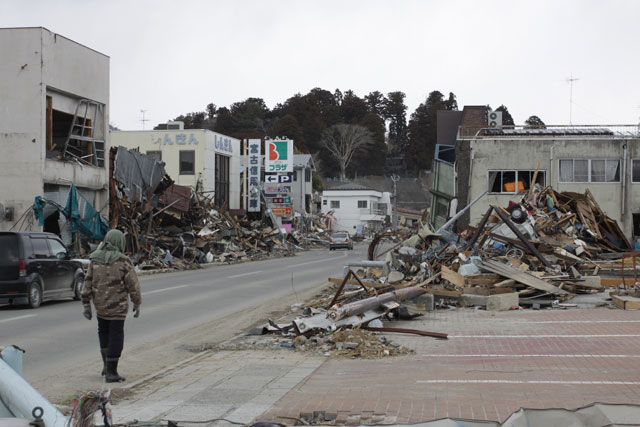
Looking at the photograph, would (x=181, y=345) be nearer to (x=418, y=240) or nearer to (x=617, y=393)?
(x=617, y=393)

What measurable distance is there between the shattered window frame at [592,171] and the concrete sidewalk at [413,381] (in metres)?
27.7

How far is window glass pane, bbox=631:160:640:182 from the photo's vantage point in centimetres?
3844

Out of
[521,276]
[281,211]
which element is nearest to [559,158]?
[521,276]

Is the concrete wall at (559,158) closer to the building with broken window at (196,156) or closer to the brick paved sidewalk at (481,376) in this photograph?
the building with broken window at (196,156)

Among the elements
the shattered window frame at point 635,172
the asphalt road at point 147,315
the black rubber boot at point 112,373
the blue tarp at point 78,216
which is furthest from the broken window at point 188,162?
the black rubber boot at point 112,373

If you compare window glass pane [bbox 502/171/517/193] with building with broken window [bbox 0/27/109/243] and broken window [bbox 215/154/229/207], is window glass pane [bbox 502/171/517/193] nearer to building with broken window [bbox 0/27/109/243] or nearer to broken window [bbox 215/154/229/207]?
building with broken window [bbox 0/27/109/243]

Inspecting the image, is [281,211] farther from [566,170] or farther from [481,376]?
[481,376]

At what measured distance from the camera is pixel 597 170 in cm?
3881

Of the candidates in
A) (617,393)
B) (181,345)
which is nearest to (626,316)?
(617,393)

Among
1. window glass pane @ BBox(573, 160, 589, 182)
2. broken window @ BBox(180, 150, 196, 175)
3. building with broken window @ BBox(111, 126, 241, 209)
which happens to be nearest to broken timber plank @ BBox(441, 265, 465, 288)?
window glass pane @ BBox(573, 160, 589, 182)

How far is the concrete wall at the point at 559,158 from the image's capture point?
126 feet

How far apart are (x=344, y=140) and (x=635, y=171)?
8077cm

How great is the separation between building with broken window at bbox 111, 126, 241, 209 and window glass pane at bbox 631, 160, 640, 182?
30.2m

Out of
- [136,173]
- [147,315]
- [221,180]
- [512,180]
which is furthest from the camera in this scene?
[221,180]
